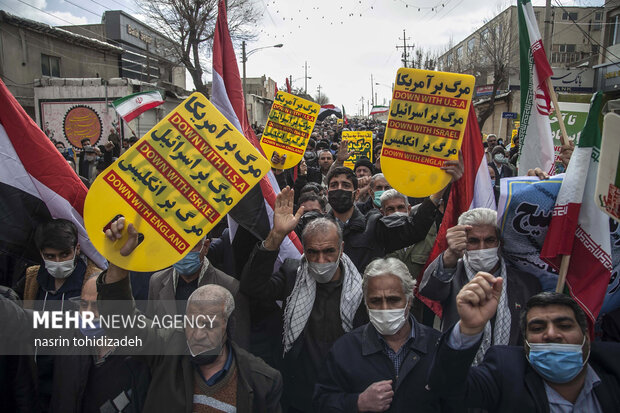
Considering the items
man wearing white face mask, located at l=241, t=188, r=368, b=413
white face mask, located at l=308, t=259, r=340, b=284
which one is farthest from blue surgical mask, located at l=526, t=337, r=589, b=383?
white face mask, located at l=308, t=259, r=340, b=284

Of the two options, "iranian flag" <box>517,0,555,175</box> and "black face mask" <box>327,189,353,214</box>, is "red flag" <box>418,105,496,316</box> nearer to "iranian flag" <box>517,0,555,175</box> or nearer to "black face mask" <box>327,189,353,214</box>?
"iranian flag" <box>517,0,555,175</box>

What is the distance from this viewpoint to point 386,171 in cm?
337

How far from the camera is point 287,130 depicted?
660cm

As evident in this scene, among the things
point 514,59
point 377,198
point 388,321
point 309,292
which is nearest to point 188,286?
point 309,292

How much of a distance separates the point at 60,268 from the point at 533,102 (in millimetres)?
3556

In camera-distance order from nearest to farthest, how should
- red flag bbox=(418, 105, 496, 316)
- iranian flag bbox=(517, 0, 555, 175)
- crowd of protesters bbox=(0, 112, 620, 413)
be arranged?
1. crowd of protesters bbox=(0, 112, 620, 413)
2. red flag bbox=(418, 105, 496, 316)
3. iranian flag bbox=(517, 0, 555, 175)

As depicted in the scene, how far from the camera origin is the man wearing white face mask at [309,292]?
261 cm

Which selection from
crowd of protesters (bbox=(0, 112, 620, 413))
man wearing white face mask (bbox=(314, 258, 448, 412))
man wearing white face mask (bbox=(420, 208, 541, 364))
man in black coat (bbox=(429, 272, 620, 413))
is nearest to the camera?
man in black coat (bbox=(429, 272, 620, 413))

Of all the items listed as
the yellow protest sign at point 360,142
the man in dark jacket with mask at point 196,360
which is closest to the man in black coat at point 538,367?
the man in dark jacket with mask at point 196,360

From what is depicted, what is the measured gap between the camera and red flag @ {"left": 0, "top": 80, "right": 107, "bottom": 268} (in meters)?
2.78

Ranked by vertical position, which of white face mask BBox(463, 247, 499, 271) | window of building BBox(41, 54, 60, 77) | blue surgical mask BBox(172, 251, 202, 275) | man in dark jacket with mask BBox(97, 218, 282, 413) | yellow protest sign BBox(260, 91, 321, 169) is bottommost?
man in dark jacket with mask BBox(97, 218, 282, 413)

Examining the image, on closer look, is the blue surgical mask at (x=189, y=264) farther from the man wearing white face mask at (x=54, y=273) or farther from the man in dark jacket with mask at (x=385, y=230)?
the man in dark jacket with mask at (x=385, y=230)

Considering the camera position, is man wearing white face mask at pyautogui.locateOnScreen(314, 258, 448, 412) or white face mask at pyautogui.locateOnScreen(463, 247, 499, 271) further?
white face mask at pyautogui.locateOnScreen(463, 247, 499, 271)

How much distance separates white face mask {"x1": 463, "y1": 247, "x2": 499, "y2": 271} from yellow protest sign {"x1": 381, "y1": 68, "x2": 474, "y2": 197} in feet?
2.33
